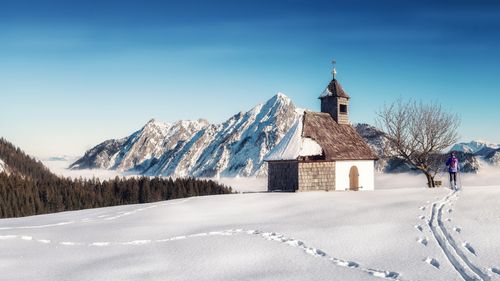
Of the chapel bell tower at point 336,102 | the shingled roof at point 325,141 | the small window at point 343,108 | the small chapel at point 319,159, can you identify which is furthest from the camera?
the small window at point 343,108

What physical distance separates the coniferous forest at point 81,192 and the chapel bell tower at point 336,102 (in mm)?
97520

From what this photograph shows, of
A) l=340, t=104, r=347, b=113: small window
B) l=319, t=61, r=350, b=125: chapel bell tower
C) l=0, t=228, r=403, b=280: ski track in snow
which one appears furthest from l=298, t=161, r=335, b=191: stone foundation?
l=0, t=228, r=403, b=280: ski track in snow

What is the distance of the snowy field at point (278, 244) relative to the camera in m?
14.9

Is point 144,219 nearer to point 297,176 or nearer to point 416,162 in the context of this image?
point 297,176

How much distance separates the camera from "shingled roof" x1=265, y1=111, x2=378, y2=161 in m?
42.5

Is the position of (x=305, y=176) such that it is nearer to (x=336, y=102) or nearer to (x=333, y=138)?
(x=333, y=138)

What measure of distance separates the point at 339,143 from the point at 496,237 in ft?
89.8

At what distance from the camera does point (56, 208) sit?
137 m

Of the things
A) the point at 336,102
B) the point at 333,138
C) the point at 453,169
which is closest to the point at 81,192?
the point at 336,102

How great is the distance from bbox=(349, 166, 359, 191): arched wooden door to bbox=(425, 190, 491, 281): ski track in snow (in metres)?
20.4

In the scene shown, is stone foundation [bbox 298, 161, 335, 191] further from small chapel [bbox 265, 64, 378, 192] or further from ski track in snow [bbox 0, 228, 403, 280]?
ski track in snow [bbox 0, 228, 403, 280]

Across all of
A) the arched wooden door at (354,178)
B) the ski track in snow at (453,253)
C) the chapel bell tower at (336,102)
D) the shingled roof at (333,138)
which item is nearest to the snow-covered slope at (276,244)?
the ski track in snow at (453,253)

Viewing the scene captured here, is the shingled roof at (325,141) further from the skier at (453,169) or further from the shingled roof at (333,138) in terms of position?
the skier at (453,169)

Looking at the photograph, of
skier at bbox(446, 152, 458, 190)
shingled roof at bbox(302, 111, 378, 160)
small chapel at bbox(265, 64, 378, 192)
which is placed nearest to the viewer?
skier at bbox(446, 152, 458, 190)
